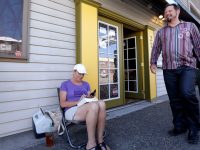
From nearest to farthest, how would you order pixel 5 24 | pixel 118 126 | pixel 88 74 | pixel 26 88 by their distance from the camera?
pixel 5 24
pixel 26 88
pixel 118 126
pixel 88 74

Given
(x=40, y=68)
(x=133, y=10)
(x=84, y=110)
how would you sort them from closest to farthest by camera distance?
(x=84, y=110), (x=40, y=68), (x=133, y=10)

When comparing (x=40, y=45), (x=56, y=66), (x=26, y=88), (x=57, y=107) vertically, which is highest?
(x=40, y=45)

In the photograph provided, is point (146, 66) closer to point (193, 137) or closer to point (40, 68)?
point (40, 68)

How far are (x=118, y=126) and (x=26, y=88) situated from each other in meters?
1.47

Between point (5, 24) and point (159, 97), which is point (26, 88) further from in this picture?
point (159, 97)

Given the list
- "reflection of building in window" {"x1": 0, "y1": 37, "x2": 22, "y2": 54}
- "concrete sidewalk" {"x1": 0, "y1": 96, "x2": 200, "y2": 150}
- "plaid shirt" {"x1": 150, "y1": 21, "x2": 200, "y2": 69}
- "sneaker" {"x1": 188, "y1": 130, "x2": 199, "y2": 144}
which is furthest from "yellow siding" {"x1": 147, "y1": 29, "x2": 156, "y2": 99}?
"reflection of building in window" {"x1": 0, "y1": 37, "x2": 22, "y2": 54}

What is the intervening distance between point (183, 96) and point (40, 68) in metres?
2.01

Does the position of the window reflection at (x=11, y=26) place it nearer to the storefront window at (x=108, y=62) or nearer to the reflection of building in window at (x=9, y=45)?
the reflection of building in window at (x=9, y=45)

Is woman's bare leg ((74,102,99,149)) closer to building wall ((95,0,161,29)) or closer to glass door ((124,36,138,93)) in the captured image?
building wall ((95,0,161,29))

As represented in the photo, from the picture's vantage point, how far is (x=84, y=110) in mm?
2664

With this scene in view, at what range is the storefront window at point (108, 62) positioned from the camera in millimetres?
4957

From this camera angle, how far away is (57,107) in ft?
12.5

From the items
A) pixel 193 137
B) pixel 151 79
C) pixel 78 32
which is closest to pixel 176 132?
pixel 193 137

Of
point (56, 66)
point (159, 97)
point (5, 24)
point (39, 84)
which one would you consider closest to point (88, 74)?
point (56, 66)
